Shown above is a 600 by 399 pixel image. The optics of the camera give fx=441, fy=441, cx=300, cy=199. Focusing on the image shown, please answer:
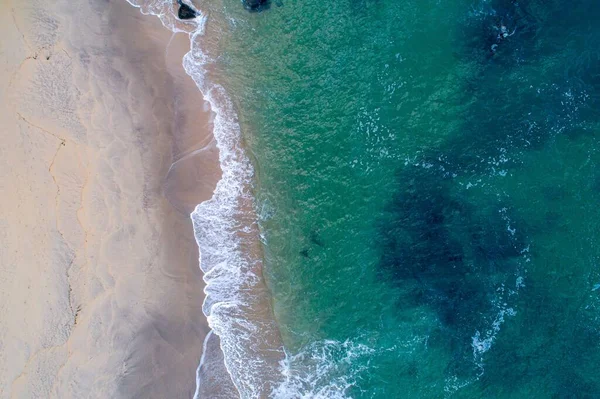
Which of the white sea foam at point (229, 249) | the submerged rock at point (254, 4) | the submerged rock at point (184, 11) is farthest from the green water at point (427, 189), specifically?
the submerged rock at point (184, 11)

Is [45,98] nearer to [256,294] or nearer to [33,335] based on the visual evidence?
[33,335]

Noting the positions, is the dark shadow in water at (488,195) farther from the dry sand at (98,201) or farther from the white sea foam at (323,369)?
the dry sand at (98,201)

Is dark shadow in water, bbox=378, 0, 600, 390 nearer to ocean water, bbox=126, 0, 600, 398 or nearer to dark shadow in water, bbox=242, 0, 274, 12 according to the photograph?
ocean water, bbox=126, 0, 600, 398

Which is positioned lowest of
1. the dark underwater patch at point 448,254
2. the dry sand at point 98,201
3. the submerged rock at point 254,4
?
the dry sand at point 98,201

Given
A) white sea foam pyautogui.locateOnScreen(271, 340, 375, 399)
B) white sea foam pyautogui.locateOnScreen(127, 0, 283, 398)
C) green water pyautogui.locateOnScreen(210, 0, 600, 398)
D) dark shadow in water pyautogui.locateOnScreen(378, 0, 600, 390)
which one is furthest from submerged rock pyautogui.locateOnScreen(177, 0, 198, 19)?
white sea foam pyautogui.locateOnScreen(271, 340, 375, 399)

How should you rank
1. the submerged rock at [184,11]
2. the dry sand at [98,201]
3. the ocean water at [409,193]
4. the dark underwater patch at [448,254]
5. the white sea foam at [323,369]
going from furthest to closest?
the dark underwater patch at [448,254], the submerged rock at [184,11], the ocean water at [409,193], the white sea foam at [323,369], the dry sand at [98,201]

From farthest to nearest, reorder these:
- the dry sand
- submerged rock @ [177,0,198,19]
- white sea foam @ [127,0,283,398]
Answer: submerged rock @ [177,0,198,19] < white sea foam @ [127,0,283,398] < the dry sand

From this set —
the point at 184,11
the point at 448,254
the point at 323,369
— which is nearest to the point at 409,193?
the point at 448,254
